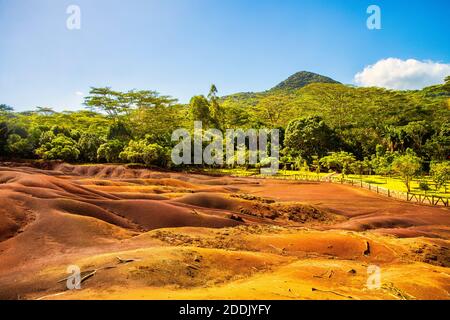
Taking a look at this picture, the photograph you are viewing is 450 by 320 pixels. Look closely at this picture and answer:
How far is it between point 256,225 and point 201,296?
10.3 meters

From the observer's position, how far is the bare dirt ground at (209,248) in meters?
7.88

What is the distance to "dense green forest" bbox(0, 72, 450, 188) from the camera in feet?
144

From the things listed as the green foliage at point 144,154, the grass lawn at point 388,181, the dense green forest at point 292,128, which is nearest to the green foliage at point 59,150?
the dense green forest at point 292,128

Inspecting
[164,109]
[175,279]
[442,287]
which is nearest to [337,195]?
[442,287]

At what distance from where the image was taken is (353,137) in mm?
54312

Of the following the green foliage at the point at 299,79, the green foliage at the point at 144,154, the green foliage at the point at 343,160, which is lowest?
the green foliage at the point at 343,160

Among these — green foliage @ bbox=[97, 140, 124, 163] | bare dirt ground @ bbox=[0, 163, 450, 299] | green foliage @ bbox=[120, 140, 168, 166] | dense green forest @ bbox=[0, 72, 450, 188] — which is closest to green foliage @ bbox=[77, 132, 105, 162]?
dense green forest @ bbox=[0, 72, 450, 188]

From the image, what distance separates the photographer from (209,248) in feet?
38.3

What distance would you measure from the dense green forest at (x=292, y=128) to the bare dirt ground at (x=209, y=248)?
46.8 ft

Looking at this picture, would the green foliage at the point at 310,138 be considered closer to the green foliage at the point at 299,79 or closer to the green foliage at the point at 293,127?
the green foliage at the point at 293,127

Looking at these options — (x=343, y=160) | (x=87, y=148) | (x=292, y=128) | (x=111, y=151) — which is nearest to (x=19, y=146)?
(x=87, y=148)

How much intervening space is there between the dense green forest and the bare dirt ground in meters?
14.3

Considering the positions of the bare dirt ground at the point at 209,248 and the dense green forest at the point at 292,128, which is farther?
the dense green forest at the point at 292,128
